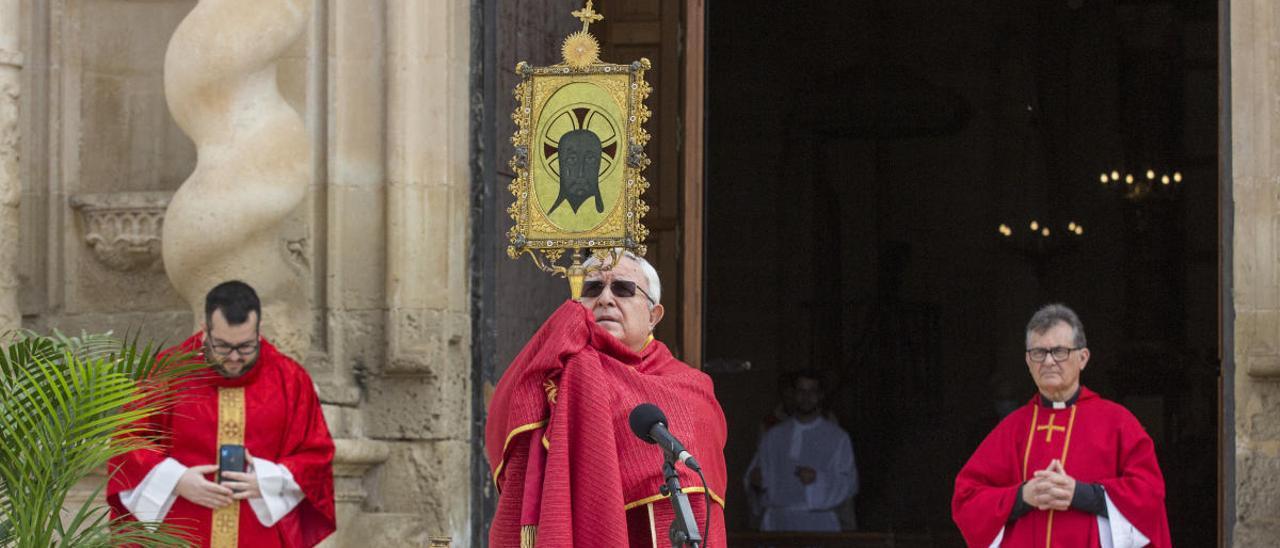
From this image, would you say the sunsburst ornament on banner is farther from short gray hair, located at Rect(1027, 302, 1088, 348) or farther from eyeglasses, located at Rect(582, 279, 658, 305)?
short gray hair, located at Rect(1027, 302, 1088, 348)

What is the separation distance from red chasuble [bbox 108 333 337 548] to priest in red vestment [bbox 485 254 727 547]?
5.99ft

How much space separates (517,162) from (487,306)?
320 centimetres

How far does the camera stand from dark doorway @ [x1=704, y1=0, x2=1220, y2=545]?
16.8m

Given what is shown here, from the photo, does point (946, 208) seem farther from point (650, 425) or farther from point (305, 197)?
point (650, 425)

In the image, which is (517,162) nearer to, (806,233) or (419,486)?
(419,486)

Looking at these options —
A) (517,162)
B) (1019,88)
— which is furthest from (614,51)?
(1019,88)

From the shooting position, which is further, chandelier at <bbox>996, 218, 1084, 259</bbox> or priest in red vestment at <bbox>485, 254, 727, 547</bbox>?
chandelier at <bbox>996, 218, 1084, 259</bbox>

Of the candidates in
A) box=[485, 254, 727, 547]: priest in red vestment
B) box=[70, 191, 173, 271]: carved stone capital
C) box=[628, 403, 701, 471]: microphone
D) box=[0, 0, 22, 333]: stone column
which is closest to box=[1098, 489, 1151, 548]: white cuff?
box=[485, 254, 727, 547]: priest in red vestment

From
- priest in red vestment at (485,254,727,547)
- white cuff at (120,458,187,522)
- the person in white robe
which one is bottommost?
the person in white robe

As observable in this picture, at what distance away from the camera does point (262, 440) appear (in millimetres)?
7383

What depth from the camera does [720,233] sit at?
667 inches

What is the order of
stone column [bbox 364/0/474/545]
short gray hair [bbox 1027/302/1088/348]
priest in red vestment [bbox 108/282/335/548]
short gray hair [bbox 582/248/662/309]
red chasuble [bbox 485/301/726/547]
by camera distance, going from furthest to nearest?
1. stone column [bbox 364/0/474/545]
2. priest in red vestment [bbox 108/282/335/548]
3. short gray hair [bbox 1027/302/1088/348]
4. short gray hair [bbox 582/248/662/309]
5. red chasuble [bbox 485/301/726/547]

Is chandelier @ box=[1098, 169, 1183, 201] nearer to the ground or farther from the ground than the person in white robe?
farther from the ground

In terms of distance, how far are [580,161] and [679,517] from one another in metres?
1.30
